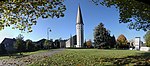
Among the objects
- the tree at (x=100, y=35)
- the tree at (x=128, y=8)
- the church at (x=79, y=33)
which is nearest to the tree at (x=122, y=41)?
the tree at (x=100, y=35)

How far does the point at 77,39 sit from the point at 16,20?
448 feet

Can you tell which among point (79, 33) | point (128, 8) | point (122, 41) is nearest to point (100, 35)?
point (122, 41)

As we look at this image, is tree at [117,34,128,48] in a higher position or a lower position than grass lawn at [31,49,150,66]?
higher

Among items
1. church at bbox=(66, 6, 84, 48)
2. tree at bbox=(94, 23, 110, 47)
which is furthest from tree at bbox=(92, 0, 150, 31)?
church at bbox=(66, 6, 84, 48)

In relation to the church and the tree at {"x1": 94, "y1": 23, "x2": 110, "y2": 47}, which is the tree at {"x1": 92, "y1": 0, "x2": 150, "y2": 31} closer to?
the tree at {"x1": 94, "y1": 23, "x2": 110, "y2": 47}

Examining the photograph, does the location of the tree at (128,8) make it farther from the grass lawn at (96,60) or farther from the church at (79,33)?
the church at (79,33)

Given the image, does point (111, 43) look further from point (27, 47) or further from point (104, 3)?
point (104, 3)

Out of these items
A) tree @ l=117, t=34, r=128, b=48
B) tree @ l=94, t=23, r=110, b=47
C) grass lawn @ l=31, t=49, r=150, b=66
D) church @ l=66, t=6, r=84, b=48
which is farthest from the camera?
church @ l=66, t=6, r=84, b=48

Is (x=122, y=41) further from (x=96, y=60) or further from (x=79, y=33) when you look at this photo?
(x=96, y=60)

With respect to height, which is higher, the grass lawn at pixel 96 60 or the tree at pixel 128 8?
the tree at pixel 128 8

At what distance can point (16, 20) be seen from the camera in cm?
1407

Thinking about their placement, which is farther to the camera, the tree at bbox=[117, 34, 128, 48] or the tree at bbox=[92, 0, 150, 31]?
the tree at bbox=[117, 34, 128, 48]

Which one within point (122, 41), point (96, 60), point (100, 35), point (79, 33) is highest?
point (79, 33)

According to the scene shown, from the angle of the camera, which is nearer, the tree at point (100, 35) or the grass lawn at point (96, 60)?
the grass lawn at point (96, 60)
